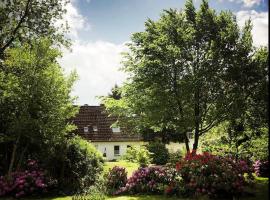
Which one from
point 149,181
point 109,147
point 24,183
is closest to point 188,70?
point 149,181

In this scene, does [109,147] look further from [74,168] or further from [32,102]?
[32,102]

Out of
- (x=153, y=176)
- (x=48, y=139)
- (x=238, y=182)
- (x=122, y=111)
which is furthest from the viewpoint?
(x=122, y=111)

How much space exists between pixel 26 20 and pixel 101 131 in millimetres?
26557

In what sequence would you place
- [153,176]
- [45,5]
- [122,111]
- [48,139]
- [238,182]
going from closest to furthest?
[238,182], [153,176], [48,139], [122,111], [45,5]

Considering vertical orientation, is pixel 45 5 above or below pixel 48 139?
above

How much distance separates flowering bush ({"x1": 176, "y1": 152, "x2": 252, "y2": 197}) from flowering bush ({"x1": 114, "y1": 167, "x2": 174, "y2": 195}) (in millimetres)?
1517

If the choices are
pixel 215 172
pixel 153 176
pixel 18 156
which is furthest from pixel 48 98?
pixel 215 172

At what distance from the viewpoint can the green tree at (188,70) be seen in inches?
685

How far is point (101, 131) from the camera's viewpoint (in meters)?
50.8

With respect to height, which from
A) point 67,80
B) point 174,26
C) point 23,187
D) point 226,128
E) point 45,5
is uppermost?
point 45,5

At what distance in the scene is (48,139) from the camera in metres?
18.6

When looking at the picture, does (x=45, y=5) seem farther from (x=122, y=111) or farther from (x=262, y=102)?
(x=262, y=102)

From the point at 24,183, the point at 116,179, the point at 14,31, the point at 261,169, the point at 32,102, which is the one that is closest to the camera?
the point at 24,183

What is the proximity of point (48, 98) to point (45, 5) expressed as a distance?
12.4 metres
